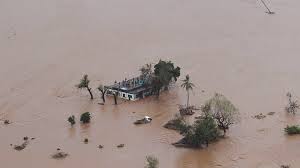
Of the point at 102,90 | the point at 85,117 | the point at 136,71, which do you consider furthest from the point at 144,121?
the point at 136,71

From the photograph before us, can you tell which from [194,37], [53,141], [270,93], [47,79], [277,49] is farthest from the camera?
[194,37]

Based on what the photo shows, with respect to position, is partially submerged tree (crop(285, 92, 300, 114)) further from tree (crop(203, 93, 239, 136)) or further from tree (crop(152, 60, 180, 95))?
tree (crop(152, 60, 180, 95))

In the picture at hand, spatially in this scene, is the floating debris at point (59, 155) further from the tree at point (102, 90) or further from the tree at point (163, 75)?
the tree at point (163, 75)

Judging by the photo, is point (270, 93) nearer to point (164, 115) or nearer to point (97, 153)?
point (164, 115)

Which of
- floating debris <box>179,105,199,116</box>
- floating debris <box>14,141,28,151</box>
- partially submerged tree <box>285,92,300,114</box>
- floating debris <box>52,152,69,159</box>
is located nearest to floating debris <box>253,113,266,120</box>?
partially submerged tree <box>285,92,300,114</box>

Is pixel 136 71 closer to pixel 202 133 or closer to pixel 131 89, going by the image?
pixel 131 89

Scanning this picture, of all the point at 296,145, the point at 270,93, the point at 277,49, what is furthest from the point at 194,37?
the point at 296,145
